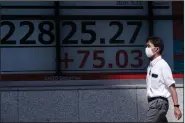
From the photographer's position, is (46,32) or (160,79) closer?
(160,79)

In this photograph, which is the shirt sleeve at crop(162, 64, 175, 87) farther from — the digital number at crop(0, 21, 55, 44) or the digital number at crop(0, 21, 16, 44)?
the digital number at crop(0, 21, 16, 44)

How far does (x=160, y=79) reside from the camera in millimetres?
7309

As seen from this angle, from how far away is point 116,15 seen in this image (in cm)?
1024

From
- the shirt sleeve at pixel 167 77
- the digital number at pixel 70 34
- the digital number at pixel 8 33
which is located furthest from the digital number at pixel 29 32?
the shirt sleeve at pixel 167 77

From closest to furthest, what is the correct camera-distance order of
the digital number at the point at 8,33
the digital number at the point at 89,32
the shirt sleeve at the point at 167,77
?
the shirt sleeve at the point at 167,77, the digital number at the point at 8,33, the digital number at the point at 89,32

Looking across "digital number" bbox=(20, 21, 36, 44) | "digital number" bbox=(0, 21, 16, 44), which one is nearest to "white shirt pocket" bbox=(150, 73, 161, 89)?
"digital number" bbox=(20, 21, 36, 44)

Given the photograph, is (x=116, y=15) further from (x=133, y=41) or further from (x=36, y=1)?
(x=36, y=1)

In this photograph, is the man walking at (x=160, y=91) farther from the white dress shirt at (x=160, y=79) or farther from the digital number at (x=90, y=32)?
the digital number at (x=90, y=32)

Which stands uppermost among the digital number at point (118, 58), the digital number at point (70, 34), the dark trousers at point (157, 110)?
the digital number at point (70, 34)

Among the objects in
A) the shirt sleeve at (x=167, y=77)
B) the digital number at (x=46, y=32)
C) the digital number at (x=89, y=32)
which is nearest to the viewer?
the shirt sleeve at (x=167, y=77)

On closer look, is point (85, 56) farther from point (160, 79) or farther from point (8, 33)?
point (160, 79)

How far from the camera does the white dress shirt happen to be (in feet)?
23.9

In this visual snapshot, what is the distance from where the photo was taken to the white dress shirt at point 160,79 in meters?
7.27

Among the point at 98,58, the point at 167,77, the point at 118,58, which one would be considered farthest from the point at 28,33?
the point at 167,77
